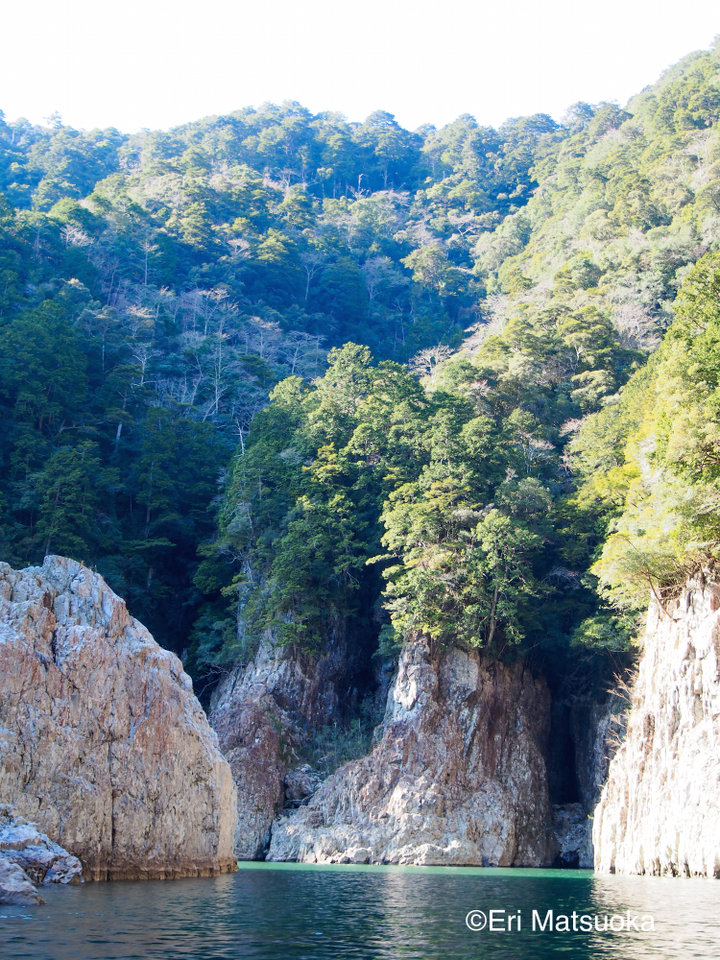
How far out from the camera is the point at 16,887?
49.7ft

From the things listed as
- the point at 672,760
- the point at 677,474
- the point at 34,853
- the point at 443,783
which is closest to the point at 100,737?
the point at 34,853

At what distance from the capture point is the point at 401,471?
39875 millimetres

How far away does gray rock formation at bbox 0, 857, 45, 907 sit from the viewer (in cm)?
1488

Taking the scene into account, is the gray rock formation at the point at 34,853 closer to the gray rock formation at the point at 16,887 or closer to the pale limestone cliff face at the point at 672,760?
the gray rock formation at the point at 16,887

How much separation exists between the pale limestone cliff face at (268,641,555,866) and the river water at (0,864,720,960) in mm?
11076

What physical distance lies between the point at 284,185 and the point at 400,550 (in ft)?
223

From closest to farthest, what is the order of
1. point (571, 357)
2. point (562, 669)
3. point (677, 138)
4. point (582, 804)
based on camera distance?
point (582, 804) < point (562, 669) < point (571, 357) < point (677, 138)

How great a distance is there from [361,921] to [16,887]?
18.6 feet

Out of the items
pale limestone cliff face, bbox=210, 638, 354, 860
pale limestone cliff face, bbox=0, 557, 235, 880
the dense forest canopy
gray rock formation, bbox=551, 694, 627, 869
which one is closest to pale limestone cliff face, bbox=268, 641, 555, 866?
gray rock formation, bbox=551, 694, 627, 869

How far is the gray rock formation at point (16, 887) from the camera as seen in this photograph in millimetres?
14883

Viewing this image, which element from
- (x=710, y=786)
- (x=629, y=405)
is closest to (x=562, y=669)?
(x=629, y=405)

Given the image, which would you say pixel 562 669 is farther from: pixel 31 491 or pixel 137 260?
pixel 137 260

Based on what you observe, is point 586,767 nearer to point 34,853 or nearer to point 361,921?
point 361,921

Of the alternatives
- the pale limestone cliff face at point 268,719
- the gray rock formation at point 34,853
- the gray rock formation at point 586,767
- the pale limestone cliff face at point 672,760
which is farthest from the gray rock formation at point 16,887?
the gray rock formation at point 586,767
